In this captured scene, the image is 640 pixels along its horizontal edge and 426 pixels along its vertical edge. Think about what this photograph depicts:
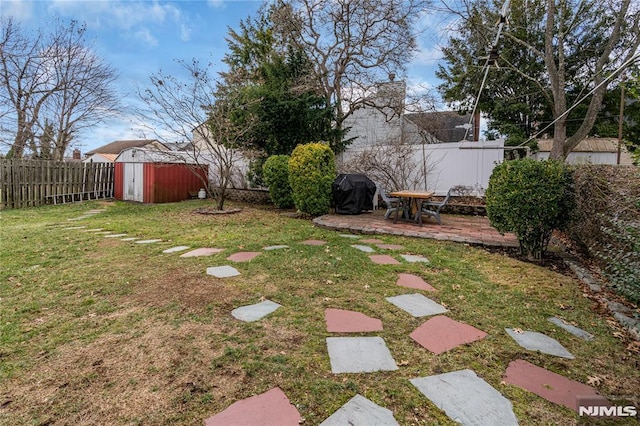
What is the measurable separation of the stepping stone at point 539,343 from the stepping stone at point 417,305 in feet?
1.78

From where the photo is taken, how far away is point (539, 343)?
226 cm

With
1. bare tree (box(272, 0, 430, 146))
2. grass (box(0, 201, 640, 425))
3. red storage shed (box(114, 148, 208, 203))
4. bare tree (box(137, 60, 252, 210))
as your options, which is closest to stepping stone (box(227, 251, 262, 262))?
grass (box(0, 201, 640, 425))

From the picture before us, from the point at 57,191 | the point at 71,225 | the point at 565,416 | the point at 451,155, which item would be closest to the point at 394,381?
the point at 565,416

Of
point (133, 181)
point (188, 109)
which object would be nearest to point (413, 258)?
point (188, 109)

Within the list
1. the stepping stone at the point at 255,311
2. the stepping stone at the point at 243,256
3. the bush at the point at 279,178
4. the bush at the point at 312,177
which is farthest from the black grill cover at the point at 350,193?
the stepping stone at the point at 255,311

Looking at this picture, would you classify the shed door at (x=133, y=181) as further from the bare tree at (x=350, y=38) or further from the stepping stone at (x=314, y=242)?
the stepping stone at (x=314, y=242)

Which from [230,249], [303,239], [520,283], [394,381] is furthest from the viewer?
[303,239]

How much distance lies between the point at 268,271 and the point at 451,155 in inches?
269

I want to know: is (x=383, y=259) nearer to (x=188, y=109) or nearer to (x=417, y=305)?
(x=417, y=305)

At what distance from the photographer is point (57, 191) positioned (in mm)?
9969

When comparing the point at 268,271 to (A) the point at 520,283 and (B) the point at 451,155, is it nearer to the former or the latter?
(A) the point at 520,283

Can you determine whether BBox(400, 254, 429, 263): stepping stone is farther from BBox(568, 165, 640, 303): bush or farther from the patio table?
the patio table

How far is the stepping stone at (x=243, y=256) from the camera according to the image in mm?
4016

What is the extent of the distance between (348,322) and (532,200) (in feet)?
10.5
